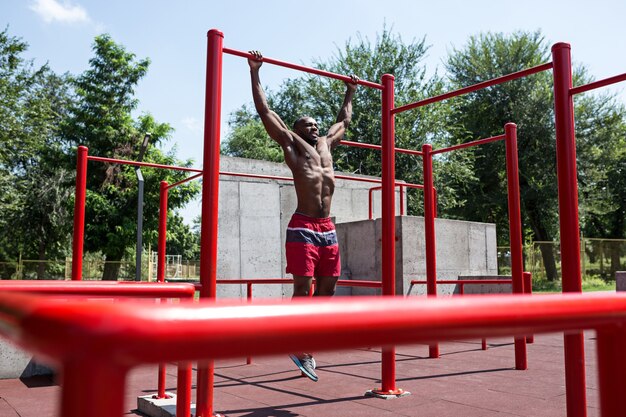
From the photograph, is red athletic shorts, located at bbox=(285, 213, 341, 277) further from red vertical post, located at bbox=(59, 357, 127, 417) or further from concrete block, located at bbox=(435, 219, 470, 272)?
concrete block, located at bbox=(435, 219, 470, 272)

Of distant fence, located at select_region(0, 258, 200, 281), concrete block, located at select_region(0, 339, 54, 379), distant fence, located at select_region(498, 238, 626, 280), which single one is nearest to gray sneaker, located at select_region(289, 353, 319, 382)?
concrete block, located at select_region(0, 339, 54, 379)

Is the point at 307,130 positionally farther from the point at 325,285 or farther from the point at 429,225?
the point at 429,225

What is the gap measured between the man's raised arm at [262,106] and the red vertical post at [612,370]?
2.64m

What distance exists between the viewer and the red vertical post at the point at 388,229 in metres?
3.66

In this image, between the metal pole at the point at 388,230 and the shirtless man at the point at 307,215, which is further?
the metal pole at the point at 388,230

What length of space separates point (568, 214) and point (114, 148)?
2045cm

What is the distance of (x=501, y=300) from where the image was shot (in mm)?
687

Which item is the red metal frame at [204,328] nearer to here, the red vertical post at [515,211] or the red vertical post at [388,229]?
the red vertical post at [388,229]

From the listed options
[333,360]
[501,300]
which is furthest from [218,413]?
[501,300]

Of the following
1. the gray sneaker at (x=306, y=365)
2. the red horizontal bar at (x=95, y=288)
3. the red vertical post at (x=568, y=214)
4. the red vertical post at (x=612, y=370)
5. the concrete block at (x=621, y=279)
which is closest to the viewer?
the red vertical post at (x=612, y=370)

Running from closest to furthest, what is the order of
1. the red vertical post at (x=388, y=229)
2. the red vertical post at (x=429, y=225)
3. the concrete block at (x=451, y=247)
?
the red vertical post at (x=388, y=229) → the red vertical post at (x=429, y=225) → the concrete block at (x=451, y=247)

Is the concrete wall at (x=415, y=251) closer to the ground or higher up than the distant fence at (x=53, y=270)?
higher up

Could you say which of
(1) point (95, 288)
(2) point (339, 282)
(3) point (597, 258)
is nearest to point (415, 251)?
(2) point (339, 282)

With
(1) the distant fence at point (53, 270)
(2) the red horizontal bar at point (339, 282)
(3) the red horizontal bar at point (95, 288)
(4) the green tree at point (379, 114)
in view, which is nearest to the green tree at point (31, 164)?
(1) the distant fence at point (53, 270)
